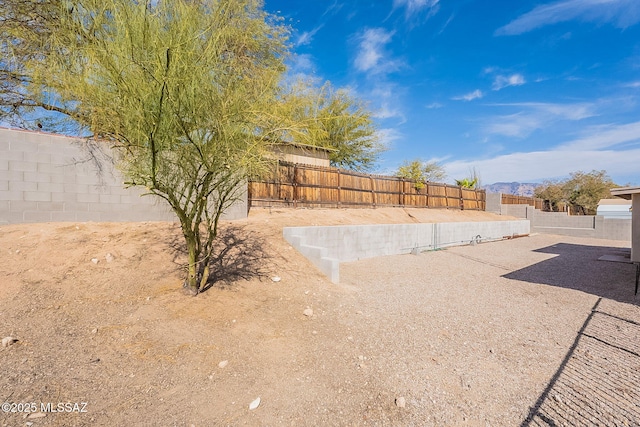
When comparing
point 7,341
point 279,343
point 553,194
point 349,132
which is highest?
point 349,132

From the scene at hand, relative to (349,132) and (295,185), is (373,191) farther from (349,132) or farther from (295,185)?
(349,132)

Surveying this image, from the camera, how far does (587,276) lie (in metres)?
7.79

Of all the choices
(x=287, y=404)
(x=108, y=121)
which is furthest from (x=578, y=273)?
(x=108, y=121)

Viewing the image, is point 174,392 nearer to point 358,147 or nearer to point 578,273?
point 578,273

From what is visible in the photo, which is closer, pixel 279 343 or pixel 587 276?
pixel 279 343

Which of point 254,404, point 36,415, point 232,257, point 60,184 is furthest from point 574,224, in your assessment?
point 60,184

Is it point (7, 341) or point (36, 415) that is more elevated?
point (7, 341)

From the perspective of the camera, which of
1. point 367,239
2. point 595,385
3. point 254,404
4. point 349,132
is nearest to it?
point 254,404

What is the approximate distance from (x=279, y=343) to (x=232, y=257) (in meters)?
2.69

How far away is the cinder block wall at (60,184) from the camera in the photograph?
5484 millimetres

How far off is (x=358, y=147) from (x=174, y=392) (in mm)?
17454

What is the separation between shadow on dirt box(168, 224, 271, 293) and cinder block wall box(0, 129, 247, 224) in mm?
1077

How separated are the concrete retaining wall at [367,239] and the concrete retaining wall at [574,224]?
31.2ft

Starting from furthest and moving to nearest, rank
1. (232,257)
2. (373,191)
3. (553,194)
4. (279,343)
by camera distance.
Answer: (553,194) → (373,191) → (232,257) → (279,343)
